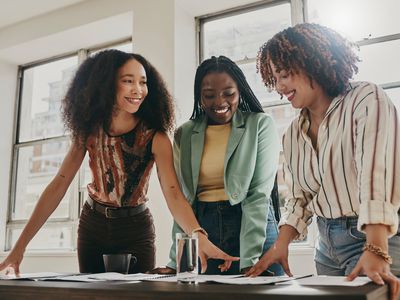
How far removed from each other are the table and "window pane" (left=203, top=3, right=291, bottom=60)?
229 cm

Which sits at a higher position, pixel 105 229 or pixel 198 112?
pixel 198 112

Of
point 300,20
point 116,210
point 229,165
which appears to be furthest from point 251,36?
point 116,210

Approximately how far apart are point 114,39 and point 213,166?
2.27 meters

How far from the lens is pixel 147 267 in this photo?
1.62 metres

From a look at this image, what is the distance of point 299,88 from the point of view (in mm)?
1224

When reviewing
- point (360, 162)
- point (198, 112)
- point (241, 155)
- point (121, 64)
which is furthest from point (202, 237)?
point (121, 64)

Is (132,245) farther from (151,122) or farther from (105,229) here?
(151,122)

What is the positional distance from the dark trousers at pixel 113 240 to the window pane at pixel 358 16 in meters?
1.70

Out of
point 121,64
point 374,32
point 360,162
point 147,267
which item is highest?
point 374,32

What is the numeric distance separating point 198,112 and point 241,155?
334mm

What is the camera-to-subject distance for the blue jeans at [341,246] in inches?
40.4

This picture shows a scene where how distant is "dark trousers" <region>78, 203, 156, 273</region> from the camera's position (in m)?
1.59

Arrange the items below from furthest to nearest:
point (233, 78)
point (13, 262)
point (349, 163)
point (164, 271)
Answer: point (233, 78) < point (13, 262) < point (164, 271) < point (349, 163)

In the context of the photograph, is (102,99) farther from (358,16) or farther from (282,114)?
(358,16)
